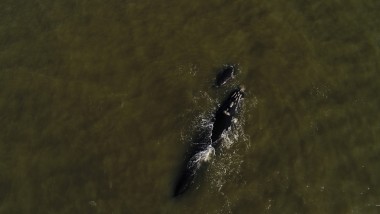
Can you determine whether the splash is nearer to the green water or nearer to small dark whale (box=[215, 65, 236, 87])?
the green water

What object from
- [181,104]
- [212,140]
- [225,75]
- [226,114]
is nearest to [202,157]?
[212,140]

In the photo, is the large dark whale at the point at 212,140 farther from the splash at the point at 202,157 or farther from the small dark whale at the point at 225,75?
the small dark whale at the point at 225,75

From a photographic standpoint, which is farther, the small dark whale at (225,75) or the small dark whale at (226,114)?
the small dark whale at (225,75)

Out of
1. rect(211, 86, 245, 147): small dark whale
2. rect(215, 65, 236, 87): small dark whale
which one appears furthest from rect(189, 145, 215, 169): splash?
rect(215, 65, 236, 87): small dark whale

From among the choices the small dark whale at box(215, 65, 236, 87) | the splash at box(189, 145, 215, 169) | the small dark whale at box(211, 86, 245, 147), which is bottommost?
the splash at box(189, 145, 215, 169)

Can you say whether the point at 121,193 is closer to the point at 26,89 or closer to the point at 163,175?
the point at 163,175

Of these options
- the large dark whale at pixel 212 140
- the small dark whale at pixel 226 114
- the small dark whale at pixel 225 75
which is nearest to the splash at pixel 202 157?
the large dark whale at pixel 212 140

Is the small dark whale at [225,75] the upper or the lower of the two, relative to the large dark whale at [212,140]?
upper
